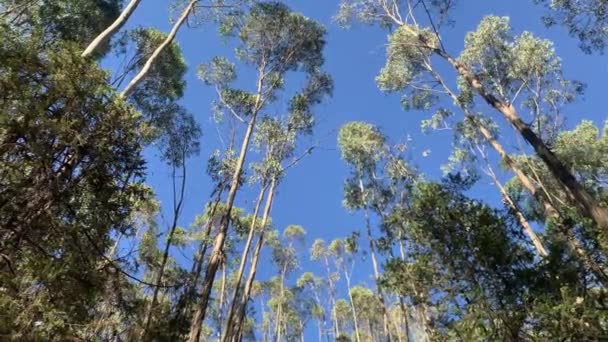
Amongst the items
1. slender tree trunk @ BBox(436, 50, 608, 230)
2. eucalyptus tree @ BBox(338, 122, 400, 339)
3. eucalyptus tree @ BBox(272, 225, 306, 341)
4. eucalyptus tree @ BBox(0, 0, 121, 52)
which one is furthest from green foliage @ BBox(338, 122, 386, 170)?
eucalyptus tree @ BBox(0, 0, 121, 52)

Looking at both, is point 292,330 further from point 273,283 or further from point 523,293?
point 523,293

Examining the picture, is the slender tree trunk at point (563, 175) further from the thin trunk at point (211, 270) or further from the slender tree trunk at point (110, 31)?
the slender tree trunk at point (110, 31)

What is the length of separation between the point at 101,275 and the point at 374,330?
78.0 feet

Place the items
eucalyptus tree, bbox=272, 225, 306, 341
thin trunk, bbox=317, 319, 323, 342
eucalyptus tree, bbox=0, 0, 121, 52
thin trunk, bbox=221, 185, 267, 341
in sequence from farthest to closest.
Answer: thin trunk, bbox=317, 319, 323, 342
eucalyptus tree, bbox=272, 225, 306, 341
eucalyptus tree, bbox=0, 0, 121, 52
thin trunk, bbox=221, 185, 267, 341

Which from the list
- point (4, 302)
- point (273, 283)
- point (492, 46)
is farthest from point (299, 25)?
point (273, 283)

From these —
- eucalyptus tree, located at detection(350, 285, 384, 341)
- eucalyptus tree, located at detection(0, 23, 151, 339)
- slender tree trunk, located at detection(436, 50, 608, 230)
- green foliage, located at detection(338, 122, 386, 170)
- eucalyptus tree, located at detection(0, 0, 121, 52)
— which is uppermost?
green foliage, located at detection(338, 122, 386, 170)

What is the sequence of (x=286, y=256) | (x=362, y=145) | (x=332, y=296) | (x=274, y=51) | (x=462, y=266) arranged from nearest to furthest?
1. (x=462, y=266)
2. (x=274, y=51)
3. (x=362, y=145)
4. (x=286, y=256)
5. (x=332, y=296)

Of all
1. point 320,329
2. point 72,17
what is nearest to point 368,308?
point 320,329

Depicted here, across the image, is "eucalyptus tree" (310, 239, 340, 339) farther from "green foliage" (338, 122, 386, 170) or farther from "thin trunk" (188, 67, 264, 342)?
"thin trunk" (188, 67, 264, 342)

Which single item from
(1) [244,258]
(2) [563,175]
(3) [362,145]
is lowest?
(2) [563,175]

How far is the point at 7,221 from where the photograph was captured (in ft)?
11.0

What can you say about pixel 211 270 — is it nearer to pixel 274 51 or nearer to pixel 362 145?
pixel 274 51

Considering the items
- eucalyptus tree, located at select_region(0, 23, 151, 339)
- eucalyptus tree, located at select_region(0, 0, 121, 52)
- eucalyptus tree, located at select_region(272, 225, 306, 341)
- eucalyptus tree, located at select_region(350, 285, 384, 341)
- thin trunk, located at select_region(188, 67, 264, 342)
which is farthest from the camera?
eucalyptus tree, located at select_region(350, 285, 384, 341)

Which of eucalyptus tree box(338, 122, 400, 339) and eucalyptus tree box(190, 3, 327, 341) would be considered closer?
eucalyptus tree box(190, 3, 327, 341)
